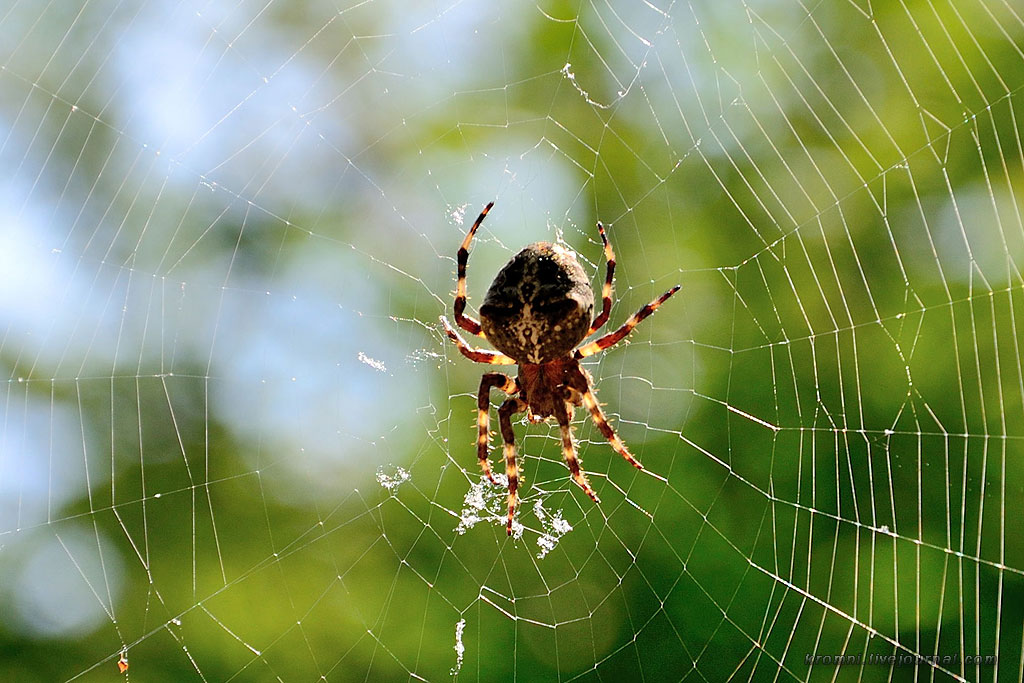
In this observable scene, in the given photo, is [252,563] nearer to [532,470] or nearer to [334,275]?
[334,275]

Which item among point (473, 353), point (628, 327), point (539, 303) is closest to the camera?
point (539, 303)

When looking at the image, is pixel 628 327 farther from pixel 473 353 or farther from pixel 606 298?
pixel 473 353

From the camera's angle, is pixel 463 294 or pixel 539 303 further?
pixel 463 294

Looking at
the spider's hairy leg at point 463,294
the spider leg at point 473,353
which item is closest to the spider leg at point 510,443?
the spider leg at point 473,353

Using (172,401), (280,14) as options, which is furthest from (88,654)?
(280,14)

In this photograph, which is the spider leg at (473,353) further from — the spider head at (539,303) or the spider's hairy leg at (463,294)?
the spider head at (539,303)

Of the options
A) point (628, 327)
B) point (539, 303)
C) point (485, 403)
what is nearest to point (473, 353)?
point (485, 403)

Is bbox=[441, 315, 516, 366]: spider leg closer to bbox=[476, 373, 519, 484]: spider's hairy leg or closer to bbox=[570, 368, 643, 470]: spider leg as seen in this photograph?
bbox=[476, 373, 519, 484]: spider's hairy leg
